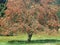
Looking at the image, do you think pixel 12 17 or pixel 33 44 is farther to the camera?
pixel 12 17

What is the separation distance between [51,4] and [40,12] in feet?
5.31

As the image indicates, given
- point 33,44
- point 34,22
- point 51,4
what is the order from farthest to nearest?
point 51,4 < point 34,22 < point 33,44

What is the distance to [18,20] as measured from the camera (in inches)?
884

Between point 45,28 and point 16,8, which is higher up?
point 16,8

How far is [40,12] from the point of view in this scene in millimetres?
22688

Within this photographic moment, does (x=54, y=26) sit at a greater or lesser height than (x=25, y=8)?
lesser

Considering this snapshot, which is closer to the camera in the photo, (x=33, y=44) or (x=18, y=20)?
(x=33, y=44)

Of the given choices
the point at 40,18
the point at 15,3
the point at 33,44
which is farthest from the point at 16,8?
the point at 33,44

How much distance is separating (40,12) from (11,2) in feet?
7.79

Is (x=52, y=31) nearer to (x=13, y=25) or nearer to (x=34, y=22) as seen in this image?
(x=34, y=22)

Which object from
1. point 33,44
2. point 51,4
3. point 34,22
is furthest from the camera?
point 51,4

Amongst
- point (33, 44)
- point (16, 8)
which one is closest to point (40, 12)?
point (16, 8)

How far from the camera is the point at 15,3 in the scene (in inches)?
895

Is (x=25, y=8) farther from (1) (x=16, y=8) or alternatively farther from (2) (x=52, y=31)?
(2) (x=52, y=31)
